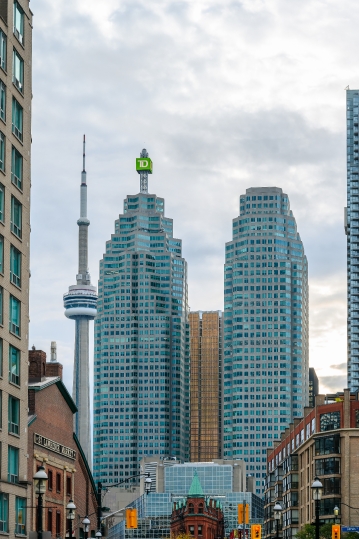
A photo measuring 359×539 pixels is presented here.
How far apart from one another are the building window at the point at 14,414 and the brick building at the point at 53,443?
25.5 meters

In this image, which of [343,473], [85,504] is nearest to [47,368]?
[85,504]

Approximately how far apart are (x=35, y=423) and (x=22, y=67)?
35218 mm

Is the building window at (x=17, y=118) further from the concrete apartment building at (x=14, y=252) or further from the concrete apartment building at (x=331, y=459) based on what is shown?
the concrete apartment building at (x=331, y=459)

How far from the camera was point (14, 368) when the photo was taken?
59312mm

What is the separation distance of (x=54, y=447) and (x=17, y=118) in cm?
→ 4026

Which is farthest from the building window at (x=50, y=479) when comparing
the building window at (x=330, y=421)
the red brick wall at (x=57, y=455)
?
the building window at (x=330, y=421)

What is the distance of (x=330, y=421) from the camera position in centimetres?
16262

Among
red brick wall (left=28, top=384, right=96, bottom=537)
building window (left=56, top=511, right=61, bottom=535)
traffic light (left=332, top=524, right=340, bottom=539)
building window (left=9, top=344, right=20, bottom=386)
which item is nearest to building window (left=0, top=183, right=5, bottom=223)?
building window (left=9, top=344, right=20, bottom=386)

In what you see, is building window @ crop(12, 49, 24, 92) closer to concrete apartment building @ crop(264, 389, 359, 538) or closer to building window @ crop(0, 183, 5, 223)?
building window @ crop(0, 183, 5, 223)

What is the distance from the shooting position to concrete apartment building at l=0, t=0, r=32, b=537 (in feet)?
187

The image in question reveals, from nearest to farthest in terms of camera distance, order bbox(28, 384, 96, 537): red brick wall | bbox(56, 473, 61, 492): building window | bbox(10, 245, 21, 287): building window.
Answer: bbox(10, 245, 21, 287): building window → bbox(28, 384, 96, 537): red brick wall → bbox(56, 473, 61, 492): building window

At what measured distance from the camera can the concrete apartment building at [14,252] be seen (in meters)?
57.0

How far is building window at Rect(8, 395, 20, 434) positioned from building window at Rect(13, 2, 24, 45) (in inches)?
731

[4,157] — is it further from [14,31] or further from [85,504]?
→ [85,504]
